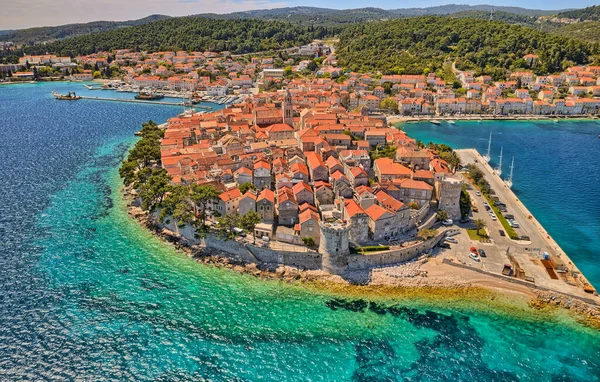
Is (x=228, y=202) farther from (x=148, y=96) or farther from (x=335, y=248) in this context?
(x=148, y=96)

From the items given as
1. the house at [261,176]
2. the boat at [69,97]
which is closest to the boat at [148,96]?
the boat at [69,97]

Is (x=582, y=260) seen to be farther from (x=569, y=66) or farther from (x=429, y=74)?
(x=569, y=66)

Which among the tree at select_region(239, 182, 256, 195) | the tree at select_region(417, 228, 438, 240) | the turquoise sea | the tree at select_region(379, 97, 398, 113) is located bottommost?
the turquoise sea

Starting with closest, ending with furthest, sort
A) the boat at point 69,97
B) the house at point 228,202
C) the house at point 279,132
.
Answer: the house at point 228,202 → the house at point 279,132 → the boat at point 69,97

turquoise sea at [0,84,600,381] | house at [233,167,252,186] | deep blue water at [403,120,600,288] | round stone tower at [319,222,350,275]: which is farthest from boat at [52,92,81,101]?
round stone tower at [319,222,350,275]

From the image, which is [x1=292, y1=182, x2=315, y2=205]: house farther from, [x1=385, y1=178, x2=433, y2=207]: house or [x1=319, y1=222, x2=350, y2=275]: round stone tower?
[x1=385, y1=178, x2=433, y2=207]: house

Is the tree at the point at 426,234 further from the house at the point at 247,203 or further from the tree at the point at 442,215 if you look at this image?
the house at the point at 247,203

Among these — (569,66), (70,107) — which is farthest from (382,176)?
(569,66)
